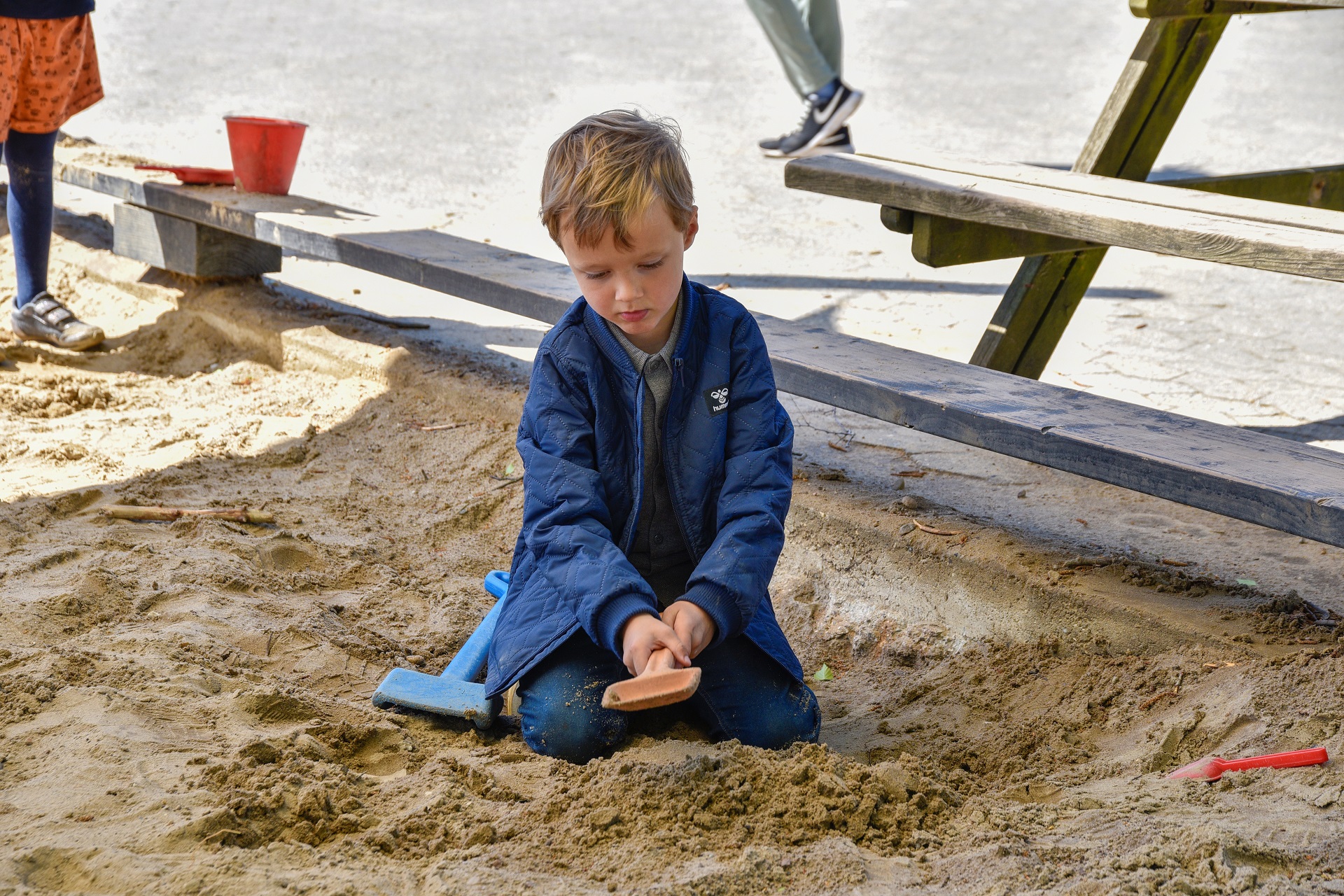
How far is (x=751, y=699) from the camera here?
213 centimetres

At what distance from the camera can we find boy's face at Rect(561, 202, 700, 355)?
1.92 metres

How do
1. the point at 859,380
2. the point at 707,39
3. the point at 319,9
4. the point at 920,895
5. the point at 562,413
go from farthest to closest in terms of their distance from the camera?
the point at 319,9, the point at 707,39, the point at 859,380, the point at 562,413, the point at 920,895

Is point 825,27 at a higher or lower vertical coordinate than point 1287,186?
lower

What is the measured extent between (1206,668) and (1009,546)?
544mm

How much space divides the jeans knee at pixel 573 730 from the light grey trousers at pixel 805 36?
4.95 m

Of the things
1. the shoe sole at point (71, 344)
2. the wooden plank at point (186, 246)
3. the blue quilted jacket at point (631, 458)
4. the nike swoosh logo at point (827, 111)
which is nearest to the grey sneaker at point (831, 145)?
the nike swoosh logo at point (827, 111)

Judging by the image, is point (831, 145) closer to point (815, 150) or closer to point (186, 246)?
point (815, 150)

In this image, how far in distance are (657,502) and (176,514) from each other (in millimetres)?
1384

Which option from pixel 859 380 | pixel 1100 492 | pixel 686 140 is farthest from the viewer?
pixel 686 140

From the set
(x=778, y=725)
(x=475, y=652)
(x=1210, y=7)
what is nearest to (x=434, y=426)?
(x=475, y=652)

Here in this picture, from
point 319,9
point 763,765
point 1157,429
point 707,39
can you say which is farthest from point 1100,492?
point 319,9

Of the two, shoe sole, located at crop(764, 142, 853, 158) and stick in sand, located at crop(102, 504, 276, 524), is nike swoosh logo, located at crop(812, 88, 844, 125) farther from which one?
stick in sand, located at crop(102, 504, 276, 524)

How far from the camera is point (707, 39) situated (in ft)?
34.3

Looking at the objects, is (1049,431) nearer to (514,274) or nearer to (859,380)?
(859,380)
